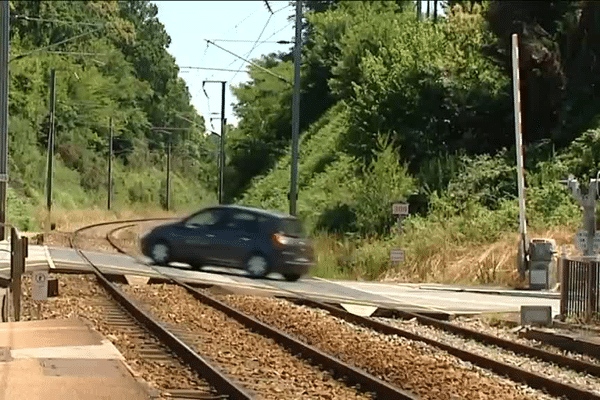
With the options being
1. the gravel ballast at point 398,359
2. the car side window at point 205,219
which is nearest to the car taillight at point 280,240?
the car side window at point 205,219

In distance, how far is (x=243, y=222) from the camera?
28.9 m

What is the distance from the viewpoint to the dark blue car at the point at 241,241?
93.6 ft

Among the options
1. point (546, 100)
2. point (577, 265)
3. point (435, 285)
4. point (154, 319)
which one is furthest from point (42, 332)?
point (546, 100)

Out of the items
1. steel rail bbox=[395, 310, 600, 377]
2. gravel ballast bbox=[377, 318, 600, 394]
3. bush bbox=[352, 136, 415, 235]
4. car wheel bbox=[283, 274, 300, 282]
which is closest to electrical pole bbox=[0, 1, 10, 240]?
car wheel bbox=[283, 274, 300, 282]

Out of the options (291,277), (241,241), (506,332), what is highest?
(241,241)

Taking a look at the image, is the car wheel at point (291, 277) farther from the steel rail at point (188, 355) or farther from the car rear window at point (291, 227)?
the steel rail at point (188, 355)

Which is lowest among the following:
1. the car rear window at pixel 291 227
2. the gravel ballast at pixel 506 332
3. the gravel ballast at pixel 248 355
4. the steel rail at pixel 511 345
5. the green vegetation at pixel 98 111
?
the gravel ballast at pixel 506 332

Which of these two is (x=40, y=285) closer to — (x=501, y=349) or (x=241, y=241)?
(x=501, y=349)

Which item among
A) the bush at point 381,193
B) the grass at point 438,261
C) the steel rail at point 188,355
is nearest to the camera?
the steel rail at point 188,355

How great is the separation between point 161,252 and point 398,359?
657 inches

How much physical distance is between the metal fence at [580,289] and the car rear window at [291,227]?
35.5 ft

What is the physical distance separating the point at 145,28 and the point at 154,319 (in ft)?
331

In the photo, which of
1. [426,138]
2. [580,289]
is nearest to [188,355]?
[580,289]

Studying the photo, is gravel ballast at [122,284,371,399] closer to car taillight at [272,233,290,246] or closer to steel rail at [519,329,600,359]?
steel rail at [519,329,600,359]
